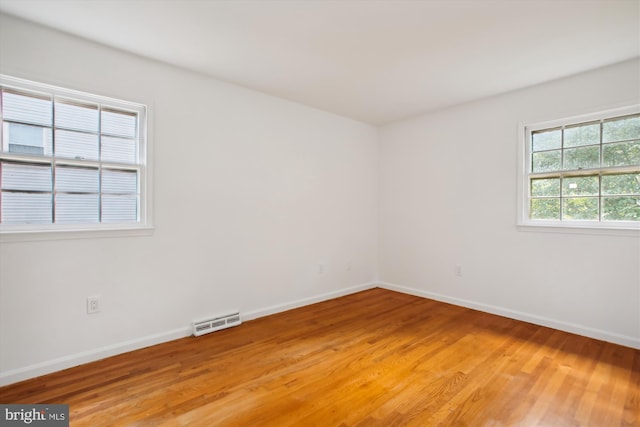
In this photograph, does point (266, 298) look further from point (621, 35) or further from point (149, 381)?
point (621, 35)

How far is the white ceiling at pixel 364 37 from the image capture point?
2.08 metres

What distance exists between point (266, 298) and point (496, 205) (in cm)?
293

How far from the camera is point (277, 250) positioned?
373cm

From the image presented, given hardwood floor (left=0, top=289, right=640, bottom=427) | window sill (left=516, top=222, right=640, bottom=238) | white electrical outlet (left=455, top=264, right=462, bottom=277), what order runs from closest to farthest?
hardwood floor (left=0, top=289, right=640, bottom=427)
window sill (left=516, top=222, right=640, bottom=238)
white electrical outlet (left=455, top=264, right=462, bottom=277)

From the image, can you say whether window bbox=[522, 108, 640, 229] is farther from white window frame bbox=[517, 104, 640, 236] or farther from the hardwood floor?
the hardwood floor

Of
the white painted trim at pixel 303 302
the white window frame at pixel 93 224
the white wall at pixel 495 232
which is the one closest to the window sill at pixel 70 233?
the white window frame at pixel 93 224

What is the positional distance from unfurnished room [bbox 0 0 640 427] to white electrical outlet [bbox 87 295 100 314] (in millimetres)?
12

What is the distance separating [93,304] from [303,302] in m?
2.22

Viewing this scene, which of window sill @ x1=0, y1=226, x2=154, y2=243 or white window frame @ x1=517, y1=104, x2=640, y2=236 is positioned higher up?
white window frame @ x1=517, y1=104, x2=640, y2=236

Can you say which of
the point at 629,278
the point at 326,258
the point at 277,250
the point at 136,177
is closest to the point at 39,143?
the point at 136,177

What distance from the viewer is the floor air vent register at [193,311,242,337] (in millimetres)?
3035

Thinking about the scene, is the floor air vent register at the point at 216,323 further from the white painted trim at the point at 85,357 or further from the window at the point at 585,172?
the window at the point at 585,172

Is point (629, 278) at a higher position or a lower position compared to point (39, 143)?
lower

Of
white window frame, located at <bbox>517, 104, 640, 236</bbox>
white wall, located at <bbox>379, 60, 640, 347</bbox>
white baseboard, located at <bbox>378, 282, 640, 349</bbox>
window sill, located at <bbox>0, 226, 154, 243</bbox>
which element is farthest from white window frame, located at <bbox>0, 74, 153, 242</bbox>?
white window frame, located at <bbox>517, 104, 640, 236</bbox>
